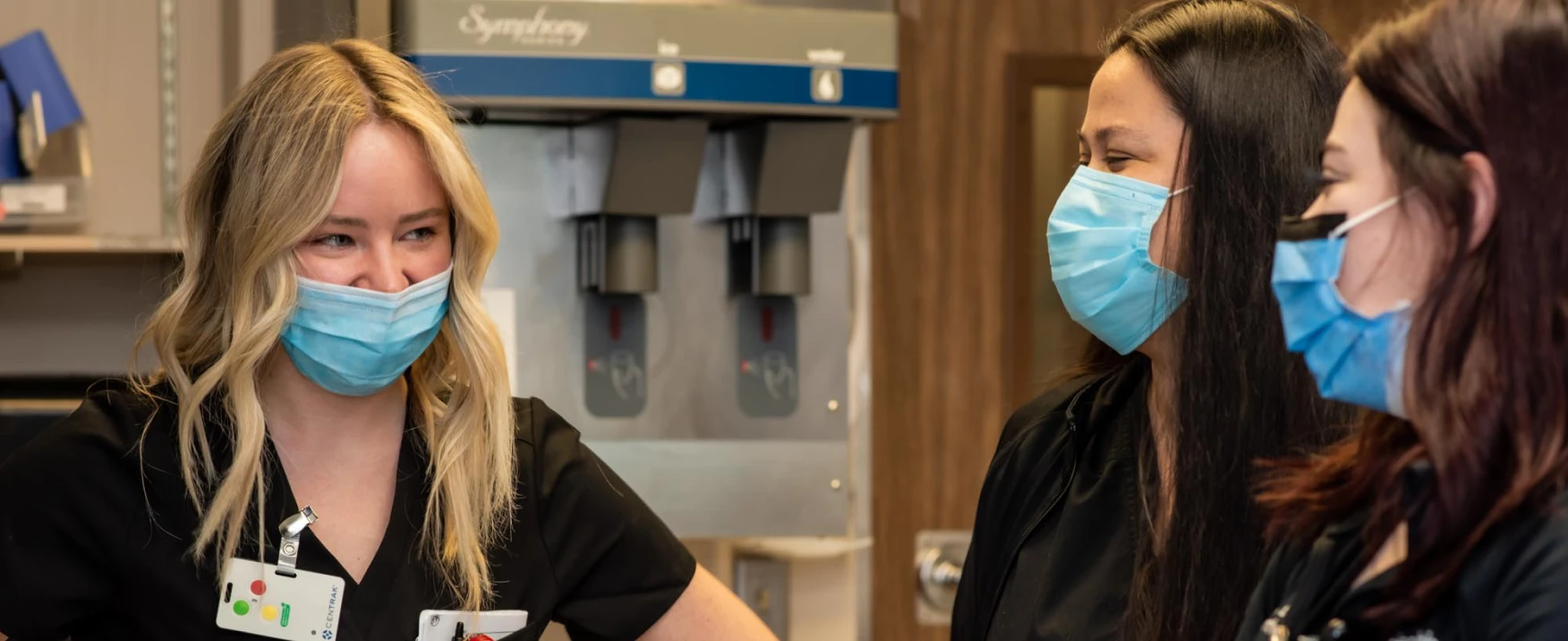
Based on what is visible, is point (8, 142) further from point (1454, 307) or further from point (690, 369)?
point (1454, 307)

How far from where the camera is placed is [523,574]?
162 cm

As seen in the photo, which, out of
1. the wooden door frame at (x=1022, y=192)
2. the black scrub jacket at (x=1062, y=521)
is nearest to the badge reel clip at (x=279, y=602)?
the black scrub jacket at (x=1062, y=521)

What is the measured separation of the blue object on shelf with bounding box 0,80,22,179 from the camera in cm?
244

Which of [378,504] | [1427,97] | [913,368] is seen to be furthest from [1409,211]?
[913,368]

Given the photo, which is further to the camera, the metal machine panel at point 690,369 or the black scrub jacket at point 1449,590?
the metal machine panel at point 690,369

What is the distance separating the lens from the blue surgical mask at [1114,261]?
142 centimetres

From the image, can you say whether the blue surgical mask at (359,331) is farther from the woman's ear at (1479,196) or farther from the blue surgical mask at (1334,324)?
the woman's ear at (1479,196)

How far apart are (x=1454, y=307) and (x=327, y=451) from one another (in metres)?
1.11

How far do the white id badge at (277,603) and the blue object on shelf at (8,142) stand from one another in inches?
48.2

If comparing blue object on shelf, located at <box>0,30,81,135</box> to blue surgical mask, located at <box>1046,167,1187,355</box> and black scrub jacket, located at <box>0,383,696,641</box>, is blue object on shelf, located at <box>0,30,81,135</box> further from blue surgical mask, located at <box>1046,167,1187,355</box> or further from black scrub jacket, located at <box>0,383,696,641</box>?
blue surgical mask, located at <box>1046,167,1187,355</box>

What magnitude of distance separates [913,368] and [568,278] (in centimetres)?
81

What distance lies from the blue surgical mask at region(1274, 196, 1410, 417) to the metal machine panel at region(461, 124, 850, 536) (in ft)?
4.43

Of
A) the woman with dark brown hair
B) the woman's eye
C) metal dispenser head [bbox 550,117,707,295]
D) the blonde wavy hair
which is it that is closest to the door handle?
metal dispenser head [bbox 550,117,707,295]

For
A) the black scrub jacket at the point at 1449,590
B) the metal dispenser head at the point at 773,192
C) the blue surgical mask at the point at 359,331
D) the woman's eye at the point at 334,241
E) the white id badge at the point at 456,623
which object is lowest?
the white id badge at the point at 456,623
